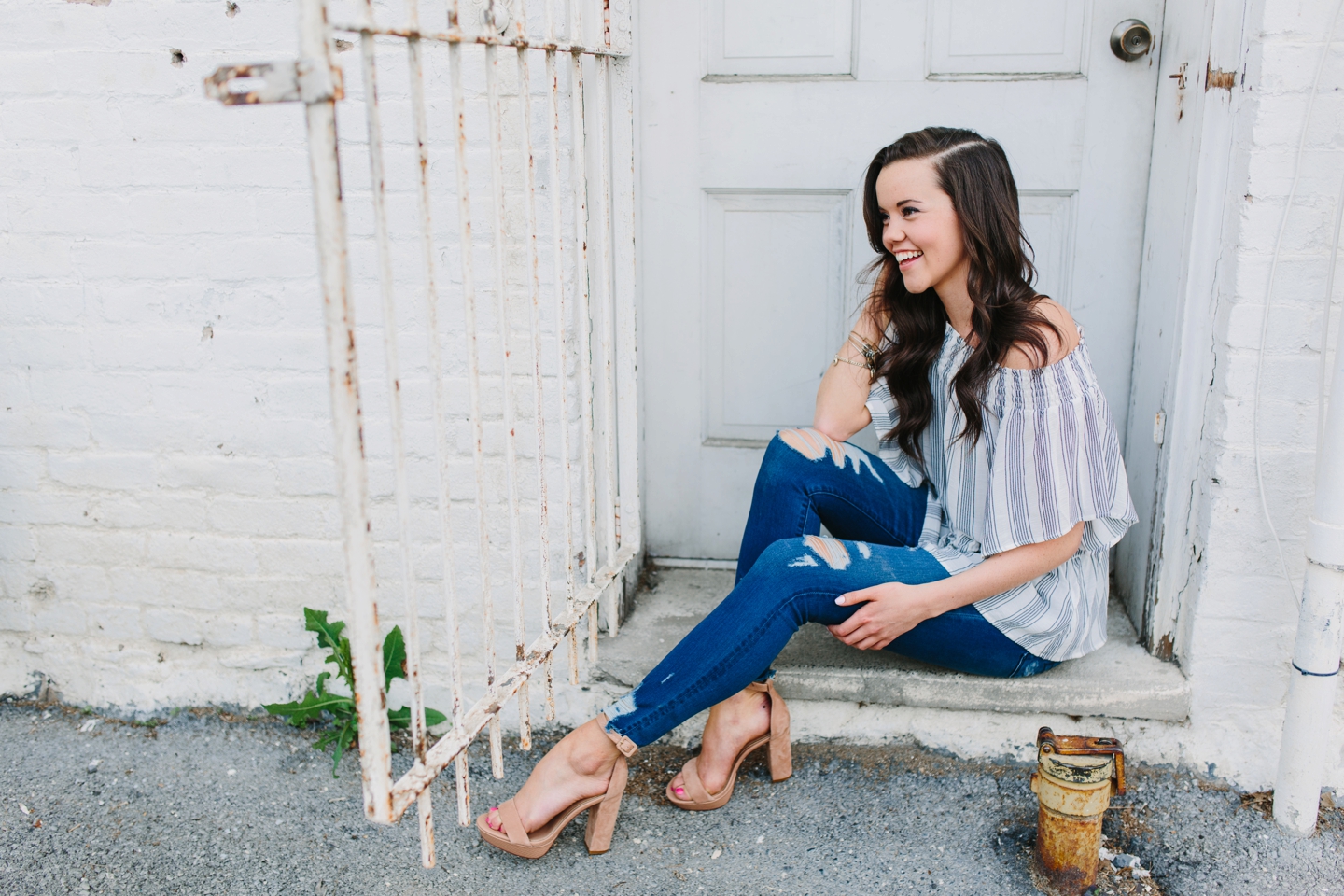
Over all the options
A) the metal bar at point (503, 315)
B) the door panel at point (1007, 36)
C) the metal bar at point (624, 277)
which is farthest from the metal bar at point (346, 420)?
the door panel at point (1007, 36)

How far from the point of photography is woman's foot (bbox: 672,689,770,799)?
2.03 metres

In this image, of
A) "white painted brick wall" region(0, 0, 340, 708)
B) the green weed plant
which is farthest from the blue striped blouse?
"white painted brick wall" region(0, 0, 340, 708)

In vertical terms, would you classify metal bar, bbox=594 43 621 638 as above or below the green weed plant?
above

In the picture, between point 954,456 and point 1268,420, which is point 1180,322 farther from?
point 954,456

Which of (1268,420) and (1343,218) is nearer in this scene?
(1343,218)

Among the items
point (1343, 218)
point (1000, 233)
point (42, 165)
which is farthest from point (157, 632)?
point (1343, 218)

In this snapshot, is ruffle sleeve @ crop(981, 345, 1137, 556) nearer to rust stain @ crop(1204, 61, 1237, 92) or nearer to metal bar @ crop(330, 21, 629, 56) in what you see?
rust stain @ crop(1204, 61, 1237, 92)

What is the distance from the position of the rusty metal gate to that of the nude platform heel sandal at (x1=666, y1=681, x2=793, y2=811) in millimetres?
322

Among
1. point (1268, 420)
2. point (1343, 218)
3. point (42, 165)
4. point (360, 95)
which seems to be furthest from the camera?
point (42, 165)

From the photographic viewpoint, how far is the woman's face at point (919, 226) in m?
1.85

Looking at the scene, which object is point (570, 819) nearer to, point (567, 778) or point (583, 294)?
point (567, 778)

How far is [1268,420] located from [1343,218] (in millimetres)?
364

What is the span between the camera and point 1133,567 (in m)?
2.32

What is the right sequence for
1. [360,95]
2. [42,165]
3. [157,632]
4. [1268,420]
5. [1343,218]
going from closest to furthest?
[1343,218] → [1268,420] → [360,95] → [42,165] → [157,632]
